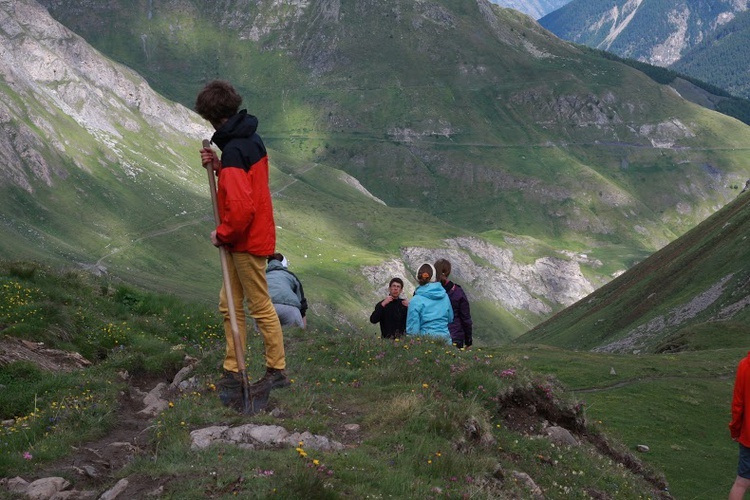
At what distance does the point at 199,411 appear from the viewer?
536 inches

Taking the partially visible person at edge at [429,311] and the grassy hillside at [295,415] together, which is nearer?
the grassy hillside at [295,415]

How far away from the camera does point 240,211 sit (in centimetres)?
1301

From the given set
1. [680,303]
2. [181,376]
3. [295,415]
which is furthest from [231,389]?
[680,303]

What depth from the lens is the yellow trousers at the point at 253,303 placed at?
45.3 feet

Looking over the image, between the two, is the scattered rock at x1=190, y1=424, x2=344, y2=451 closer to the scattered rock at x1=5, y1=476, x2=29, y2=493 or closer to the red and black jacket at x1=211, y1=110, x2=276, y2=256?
the scattered rock at x1=5, y1=476, x2=29, y2=493

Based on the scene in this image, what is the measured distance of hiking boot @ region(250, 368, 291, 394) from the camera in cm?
1431

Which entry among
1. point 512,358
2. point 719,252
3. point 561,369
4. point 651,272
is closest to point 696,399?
point 561,369

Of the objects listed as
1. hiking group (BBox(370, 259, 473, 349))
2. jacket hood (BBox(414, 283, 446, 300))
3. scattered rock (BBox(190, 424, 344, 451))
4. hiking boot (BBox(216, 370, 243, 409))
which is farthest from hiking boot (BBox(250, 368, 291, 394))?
jacket hood (BBox(414, 283, 446, 300))

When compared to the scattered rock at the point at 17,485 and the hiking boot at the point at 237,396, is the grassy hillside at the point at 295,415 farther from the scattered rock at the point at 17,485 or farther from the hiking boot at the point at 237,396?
the scattered rock at the point at 17,485

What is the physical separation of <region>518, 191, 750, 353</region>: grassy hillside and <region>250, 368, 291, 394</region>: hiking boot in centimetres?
5195

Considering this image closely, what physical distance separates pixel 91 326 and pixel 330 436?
11515 mm

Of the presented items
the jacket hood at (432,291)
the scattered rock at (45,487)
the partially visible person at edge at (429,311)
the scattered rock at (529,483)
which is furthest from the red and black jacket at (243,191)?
the partially visible person at edge at (429,311)

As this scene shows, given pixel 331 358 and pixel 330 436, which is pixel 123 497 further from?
pixel 331 358

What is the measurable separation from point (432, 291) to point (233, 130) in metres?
9.02
